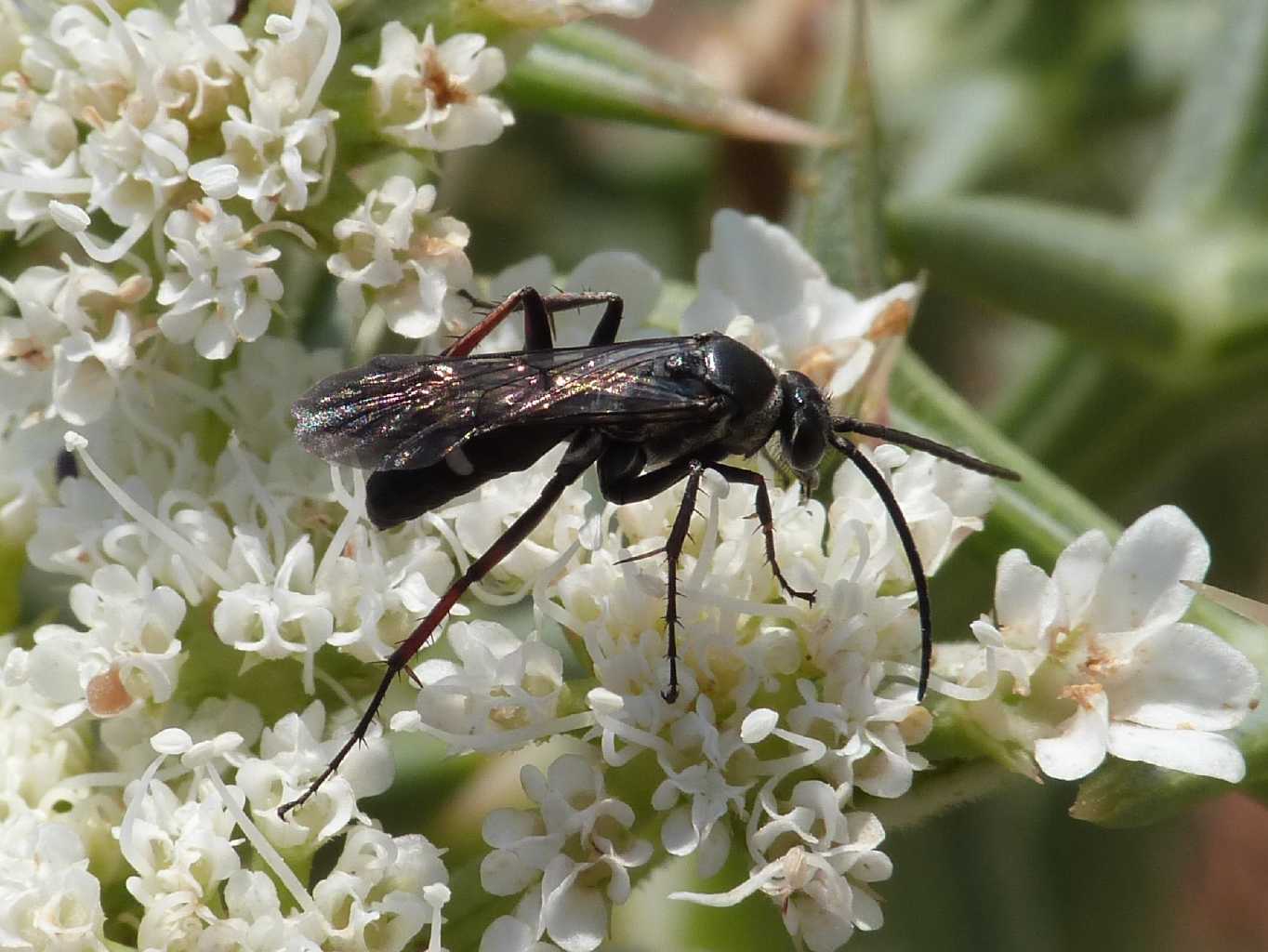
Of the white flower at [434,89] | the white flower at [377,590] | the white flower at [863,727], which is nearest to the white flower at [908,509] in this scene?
the white flower at [863,727]

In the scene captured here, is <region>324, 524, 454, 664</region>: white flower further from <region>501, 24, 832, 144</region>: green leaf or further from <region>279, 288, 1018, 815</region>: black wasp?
<region>501, 24, 832, 144</region>: green leaf

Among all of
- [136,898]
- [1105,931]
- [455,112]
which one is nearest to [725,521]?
[455,112]

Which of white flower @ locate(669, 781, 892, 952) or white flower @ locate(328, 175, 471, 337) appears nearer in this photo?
white flower @ locate(669, 781, 892, 952)

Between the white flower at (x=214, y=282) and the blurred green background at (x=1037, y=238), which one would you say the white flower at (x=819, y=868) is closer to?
the blurred green background at (x=1037, y=238)

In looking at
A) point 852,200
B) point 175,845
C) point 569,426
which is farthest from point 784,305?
point 175,845

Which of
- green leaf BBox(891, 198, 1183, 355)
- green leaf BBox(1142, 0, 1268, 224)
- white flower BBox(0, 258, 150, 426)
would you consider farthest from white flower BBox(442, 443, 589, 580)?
green leaf BBox(1142, 0, 1268, 224)
